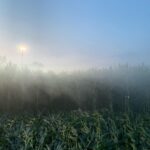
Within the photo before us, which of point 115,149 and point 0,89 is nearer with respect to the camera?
point 115,149

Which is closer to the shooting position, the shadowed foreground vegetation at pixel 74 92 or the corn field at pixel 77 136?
the corn field at pixel 77 136

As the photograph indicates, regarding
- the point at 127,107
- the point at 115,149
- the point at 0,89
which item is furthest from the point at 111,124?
the point at 0,89

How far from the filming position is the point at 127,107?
556 inches

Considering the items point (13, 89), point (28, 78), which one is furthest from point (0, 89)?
point (28, 78)

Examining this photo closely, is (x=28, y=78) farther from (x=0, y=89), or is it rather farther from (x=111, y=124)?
(x=111, y=124)

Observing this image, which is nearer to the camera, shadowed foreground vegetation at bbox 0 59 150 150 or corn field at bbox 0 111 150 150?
corn field at bbox 0 111 150 150

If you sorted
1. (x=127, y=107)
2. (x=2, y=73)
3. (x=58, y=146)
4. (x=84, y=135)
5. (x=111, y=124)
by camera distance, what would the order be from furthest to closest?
(x=2, y=73) → (x=127, y=107) → (x=111, y=124) → (x=84, y=135) → (x=58, y=146)

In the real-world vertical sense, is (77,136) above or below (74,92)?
below

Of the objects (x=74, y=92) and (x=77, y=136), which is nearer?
(x=77, y=136)

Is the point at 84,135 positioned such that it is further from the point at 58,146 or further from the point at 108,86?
the point at 108,86

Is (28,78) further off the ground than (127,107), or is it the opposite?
(28,78)

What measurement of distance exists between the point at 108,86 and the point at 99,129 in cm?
950

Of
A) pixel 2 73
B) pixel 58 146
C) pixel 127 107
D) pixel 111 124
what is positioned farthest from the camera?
pixel 2 73

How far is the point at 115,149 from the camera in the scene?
534 cm
